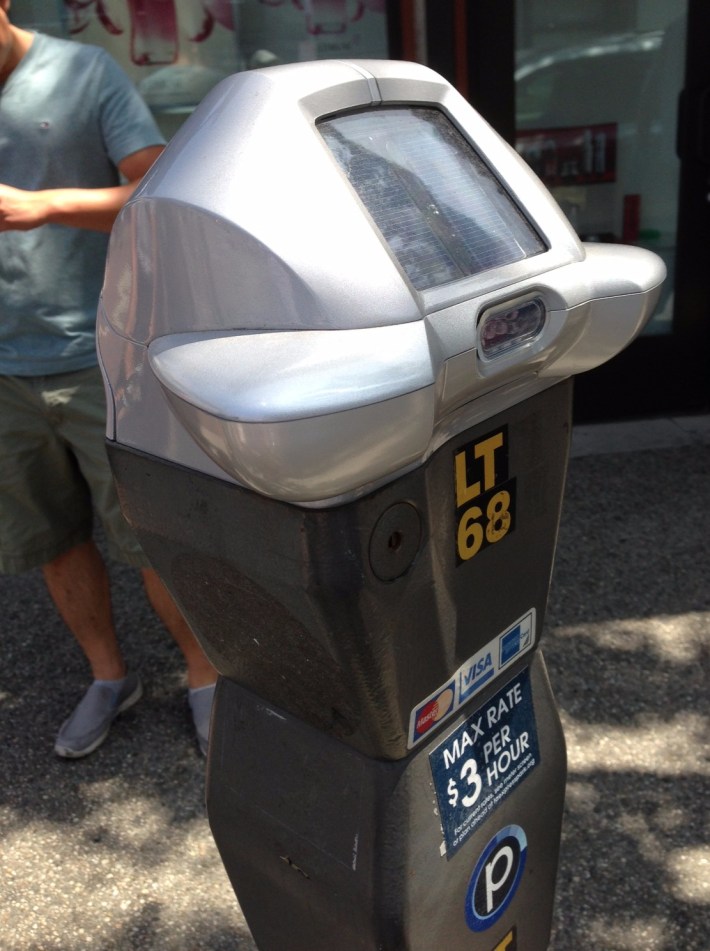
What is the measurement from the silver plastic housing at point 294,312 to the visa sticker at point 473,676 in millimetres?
333

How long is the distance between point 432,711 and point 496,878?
340 millimetres

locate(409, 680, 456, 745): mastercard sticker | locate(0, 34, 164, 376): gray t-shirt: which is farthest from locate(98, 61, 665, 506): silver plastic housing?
locate(0, 34, 164, 376): gray t-shirt

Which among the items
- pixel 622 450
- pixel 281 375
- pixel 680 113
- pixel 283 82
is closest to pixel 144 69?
pixel 680 113

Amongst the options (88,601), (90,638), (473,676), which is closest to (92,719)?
(90,638)

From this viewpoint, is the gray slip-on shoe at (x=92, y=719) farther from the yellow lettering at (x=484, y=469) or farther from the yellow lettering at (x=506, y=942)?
the yellow lettering at (x=484, y=469)

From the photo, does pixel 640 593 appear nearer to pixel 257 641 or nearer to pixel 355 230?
pixel 257 641

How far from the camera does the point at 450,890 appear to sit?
133cm

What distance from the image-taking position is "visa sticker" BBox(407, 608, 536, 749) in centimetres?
124

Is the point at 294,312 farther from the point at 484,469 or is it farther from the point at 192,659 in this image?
the point at 192,659

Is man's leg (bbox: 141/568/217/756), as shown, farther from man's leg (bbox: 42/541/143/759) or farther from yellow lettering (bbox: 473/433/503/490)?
yellow lettering (bbox: 473/433/503/490)

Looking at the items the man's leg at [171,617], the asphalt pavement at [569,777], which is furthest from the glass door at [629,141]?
the man's leg at [171,617]

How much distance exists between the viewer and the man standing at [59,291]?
7.02ft

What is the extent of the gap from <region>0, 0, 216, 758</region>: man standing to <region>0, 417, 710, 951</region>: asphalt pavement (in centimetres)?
29

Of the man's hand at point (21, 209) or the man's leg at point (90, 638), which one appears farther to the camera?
the man's leg at point (90, 638)
